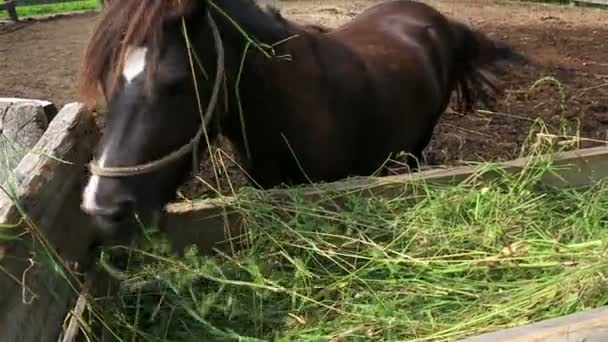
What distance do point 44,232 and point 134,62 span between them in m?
0.69

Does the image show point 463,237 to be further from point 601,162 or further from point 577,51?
point 577,51

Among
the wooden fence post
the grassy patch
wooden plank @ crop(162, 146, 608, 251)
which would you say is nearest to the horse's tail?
wooden plank @ crop(162, 146, 608, 251)

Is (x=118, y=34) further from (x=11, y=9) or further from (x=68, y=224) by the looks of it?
(x=11, y=9)

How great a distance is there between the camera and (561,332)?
1.37 meters

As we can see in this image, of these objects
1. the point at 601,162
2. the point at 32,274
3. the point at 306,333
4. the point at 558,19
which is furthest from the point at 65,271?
the point at 558,19

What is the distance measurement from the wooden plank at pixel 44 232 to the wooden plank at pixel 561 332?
0.92 m

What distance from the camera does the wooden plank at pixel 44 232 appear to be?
1.47m

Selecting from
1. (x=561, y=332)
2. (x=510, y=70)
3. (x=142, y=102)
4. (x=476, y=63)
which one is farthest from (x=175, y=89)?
(x=510, y=70)

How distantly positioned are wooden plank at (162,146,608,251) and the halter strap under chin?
0.17m

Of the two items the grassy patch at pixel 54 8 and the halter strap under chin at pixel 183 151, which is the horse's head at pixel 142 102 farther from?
the grassy patch at pixel 54 8

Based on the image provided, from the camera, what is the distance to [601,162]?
100 inches

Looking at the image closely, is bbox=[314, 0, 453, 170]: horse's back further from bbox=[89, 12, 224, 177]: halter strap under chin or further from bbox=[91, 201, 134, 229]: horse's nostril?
bbox=[91, 201, 134, 229]: horse's nostril

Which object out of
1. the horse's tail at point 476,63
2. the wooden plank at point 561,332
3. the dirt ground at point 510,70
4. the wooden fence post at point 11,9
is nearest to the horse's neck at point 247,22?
the dirt ground at point 510,70

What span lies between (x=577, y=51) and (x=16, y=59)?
23.9 ft
